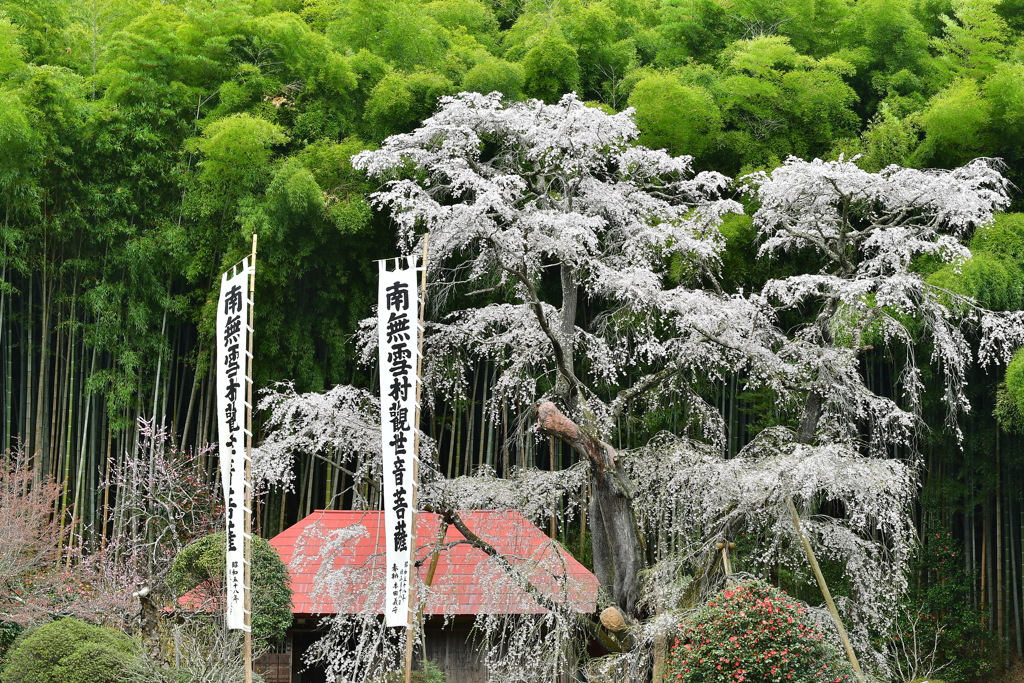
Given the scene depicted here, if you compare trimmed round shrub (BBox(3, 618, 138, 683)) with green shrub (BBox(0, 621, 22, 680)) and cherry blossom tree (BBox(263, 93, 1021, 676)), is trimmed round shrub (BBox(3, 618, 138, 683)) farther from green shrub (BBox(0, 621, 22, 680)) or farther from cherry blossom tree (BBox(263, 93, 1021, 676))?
green shrub (BBox(0, 621, 22, 680))

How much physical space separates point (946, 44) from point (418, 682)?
6980 millimetres

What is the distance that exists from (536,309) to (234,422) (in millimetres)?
2114

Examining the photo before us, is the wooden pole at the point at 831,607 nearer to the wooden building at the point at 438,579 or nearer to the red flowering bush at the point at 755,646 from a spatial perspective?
the red flowering bush at the point at 755,646

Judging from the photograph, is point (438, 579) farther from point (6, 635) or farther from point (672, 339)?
point (6, 635)

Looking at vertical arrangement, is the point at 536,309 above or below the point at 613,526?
above

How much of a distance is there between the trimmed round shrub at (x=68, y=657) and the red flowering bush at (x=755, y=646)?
3.37 m

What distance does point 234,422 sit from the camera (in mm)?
5523

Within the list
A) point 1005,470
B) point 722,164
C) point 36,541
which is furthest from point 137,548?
point 1005,470

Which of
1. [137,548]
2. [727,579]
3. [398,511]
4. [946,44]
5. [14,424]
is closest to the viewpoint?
[398,511]

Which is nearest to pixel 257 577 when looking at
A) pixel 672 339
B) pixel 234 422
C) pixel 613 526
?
pixel 234 422

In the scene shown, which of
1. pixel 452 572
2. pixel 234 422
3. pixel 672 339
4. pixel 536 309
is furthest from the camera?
pixel 452 572

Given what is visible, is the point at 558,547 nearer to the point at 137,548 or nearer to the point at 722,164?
the point at 137,548

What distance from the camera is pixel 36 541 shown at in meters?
8.55

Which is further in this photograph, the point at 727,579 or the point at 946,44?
the point at 946,44
